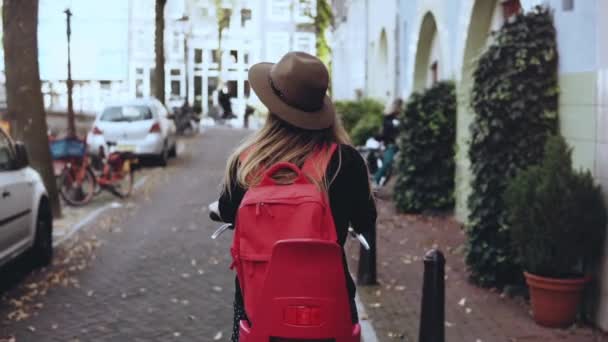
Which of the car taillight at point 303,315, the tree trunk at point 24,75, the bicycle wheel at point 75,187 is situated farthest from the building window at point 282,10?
the car taillight at point 303,315

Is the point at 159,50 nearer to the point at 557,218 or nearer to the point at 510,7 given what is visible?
the point at 510,7

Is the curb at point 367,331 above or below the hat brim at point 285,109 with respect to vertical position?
below

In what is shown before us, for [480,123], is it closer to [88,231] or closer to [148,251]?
[148,251]

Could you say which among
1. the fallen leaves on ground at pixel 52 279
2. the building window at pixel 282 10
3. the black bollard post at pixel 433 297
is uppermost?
the building window at pixel 282 10

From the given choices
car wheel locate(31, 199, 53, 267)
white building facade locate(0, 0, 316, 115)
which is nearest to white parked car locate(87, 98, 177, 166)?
white building facade locate(0, 0, 316, 115)

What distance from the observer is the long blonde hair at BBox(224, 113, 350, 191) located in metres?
3.06

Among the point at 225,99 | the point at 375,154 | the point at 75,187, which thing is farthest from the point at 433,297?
the point at 375,154

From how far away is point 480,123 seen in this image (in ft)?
25.0

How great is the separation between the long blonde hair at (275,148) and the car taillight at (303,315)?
410mm

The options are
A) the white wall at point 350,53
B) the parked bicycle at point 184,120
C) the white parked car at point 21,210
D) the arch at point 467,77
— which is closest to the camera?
the white parked car at point 21,210

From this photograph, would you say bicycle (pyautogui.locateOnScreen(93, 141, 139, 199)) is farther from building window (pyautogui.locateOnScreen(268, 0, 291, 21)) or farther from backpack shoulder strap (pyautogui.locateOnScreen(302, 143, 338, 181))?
backpack shoulder strap (pyautogui.locateOnScreen(302, 143, 338, 181))

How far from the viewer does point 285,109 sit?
3.08 m

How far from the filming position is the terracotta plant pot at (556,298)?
6.25 metres

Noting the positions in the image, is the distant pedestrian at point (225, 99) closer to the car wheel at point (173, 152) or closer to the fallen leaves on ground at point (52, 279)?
the car wheel at point (173, 152)
